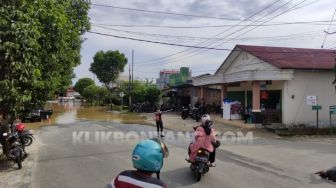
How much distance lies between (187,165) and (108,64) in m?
60.8

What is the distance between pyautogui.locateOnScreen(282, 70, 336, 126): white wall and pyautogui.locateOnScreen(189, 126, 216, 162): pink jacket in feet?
59.1

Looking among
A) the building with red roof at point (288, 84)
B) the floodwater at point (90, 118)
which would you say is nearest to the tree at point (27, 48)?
the floodwater at point (90, 118)

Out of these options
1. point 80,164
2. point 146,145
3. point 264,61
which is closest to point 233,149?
point 80,164

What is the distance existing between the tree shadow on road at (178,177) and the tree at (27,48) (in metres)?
3.82

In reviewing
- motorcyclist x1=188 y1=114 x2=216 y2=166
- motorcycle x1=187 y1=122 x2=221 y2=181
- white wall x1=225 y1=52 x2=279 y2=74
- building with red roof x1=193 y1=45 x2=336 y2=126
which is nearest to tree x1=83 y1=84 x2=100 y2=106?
white wall x1=225 y1=52 x2=279 y2=74

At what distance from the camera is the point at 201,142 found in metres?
10.6

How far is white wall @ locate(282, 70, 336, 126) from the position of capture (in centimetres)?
2769

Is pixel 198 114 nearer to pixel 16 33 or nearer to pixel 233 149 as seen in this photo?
pixel 233 149

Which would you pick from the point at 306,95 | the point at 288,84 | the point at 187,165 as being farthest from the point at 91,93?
the point at 187,165

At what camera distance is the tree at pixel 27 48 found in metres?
8.63

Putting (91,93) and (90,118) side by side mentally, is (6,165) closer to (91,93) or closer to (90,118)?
(90,118)

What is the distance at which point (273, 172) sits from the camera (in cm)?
1142

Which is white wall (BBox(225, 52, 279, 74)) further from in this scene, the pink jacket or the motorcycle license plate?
the motorcycle license plate

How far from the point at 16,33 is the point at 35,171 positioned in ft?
15.0
